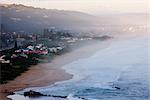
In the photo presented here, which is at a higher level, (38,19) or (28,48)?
(38,19)

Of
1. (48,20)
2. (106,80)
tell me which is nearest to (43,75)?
(106,80)

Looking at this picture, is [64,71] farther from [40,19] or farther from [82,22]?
[82,22]

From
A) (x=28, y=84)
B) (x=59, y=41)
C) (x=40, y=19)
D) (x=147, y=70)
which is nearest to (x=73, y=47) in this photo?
(x=59, y=41)

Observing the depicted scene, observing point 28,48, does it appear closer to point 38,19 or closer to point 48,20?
point 38,19

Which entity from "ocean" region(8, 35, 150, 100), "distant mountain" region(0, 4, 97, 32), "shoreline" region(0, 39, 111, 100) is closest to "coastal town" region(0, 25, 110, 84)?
"shoreline" region(0, 39, 111, 100)

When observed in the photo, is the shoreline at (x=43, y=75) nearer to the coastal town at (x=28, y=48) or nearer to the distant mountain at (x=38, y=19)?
the coastal town at (x=28, y=48)

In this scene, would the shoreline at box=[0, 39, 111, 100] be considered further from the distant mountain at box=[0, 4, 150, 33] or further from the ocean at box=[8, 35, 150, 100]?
the distant mountain at box=[0, 4, 150, 33]

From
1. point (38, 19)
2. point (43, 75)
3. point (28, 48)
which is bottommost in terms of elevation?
point (43, 75)
